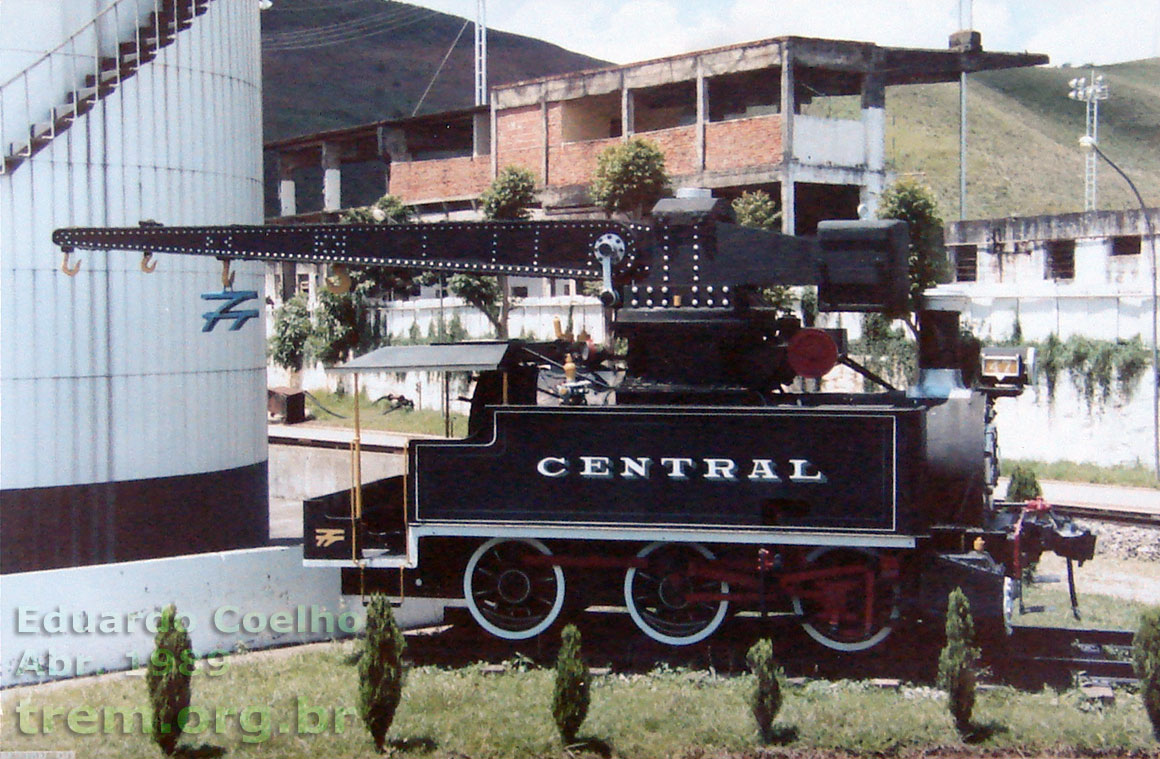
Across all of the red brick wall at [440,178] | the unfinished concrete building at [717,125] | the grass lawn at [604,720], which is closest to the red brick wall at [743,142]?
the unfinished concrete building at [717,125]

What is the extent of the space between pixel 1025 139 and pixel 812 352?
251 feet

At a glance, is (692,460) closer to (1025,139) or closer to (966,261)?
(966,261)

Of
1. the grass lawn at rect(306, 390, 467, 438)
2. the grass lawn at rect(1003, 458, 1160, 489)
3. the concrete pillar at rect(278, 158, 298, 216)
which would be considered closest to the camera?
the grass lawn at rect(1003, 458, 1160, 489)

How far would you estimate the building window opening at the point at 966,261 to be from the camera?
31.6 m

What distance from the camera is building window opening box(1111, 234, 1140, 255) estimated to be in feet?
90.4

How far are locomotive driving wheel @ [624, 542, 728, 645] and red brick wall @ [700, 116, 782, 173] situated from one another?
21.9 meters

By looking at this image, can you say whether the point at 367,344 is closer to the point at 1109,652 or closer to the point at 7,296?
the point at 7,296

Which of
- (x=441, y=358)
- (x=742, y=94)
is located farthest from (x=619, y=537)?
(x=742, y=94)

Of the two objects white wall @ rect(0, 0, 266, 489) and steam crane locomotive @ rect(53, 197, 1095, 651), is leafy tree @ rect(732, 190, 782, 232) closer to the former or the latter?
white wall @ rect(0, 0, 266, 489)

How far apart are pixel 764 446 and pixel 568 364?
189 centimetres

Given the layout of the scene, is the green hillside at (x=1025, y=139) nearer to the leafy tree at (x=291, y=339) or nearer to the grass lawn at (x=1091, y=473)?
the leafy tree at (x=291, y=339)

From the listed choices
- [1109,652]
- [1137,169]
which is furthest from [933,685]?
[1137,169]

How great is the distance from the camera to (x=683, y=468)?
9.91m

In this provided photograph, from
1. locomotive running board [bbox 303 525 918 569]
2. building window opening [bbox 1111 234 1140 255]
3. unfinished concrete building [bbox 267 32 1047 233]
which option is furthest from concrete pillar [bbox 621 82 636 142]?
locomotive running board [bbox 303 525 918 569]
